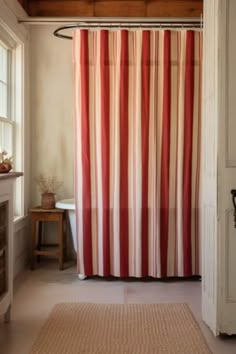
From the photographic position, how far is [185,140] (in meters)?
3.54

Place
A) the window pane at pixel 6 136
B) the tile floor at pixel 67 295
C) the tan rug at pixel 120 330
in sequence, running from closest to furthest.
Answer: the tan rug at pixel 120 330, the tile floor at pixel 67 295, the window pane at pixel 6 136

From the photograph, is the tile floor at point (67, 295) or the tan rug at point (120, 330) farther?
the tile floor at point (67, 295)

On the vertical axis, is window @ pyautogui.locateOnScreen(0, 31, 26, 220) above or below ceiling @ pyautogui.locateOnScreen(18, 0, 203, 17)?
below

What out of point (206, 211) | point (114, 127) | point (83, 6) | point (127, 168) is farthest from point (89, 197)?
point (83, 6)

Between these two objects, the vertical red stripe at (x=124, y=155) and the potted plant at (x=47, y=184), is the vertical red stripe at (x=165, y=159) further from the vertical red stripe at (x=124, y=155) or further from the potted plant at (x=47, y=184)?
the potted plant at (x=47, y=184)

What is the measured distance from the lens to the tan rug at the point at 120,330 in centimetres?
229

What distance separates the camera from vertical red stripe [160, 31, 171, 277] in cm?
352

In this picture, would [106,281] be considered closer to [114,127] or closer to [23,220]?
[23,220]

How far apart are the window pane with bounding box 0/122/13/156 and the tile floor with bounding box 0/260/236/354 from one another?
1.28 meters

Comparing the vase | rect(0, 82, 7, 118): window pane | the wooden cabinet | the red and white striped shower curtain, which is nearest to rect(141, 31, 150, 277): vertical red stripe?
the red and white striped shower curtain

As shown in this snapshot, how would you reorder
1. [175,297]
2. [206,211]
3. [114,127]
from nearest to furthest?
[206,211] < [175,297] < [114,127]

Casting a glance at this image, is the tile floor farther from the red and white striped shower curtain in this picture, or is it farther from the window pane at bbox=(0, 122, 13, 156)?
the window pane at bbox=(0, 122, 13, 156)

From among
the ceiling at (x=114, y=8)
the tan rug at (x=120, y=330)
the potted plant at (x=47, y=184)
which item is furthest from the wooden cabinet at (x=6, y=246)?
the ceiling at (x=114, y=8)

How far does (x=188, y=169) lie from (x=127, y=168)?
566mm
